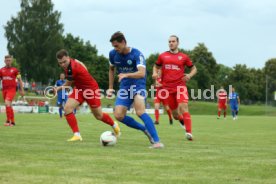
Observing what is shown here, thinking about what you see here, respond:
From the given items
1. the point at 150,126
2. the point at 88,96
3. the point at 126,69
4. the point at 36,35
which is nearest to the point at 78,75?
the point at 88,96

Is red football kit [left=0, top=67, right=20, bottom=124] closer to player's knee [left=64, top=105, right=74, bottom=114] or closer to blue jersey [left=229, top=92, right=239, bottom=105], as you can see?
player's knee [left=64, top=105, right=74, bottom=114]

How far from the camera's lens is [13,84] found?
18.8 m

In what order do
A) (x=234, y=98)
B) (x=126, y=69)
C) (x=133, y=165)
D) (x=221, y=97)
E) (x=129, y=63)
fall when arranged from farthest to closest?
1. (x=234, y=98)
2. (x=221, y=97)
3. (x=126, y=69)
4. (x=129, y=63)
5. (x=133, y=165)

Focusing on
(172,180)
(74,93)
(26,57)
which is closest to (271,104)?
(26,57)

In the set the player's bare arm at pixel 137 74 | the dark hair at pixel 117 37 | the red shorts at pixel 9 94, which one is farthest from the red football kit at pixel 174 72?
the red shorts at pixel 9 94

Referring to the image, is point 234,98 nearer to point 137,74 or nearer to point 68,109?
point 68,109

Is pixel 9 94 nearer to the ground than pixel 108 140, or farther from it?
farther from it

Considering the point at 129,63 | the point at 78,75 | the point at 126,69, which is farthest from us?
the point at 78,75

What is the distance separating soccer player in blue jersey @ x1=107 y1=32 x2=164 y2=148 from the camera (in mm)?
9852

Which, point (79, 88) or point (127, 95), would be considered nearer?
point (127, 95)

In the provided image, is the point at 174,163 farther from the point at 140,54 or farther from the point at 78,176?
the point at 140,54

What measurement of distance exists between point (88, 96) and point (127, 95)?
117 centimetres

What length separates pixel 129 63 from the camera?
1019 centimetres

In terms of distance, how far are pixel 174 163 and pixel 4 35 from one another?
79.1m
